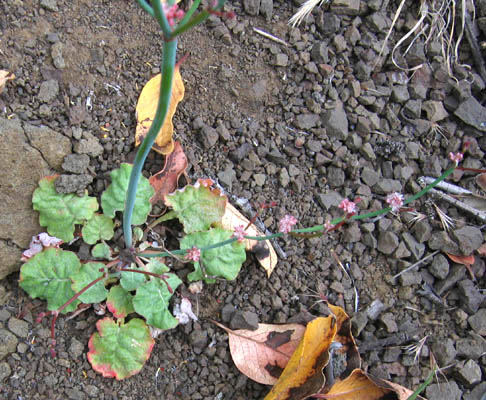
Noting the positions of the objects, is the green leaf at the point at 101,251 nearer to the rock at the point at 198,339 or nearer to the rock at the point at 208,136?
the rock at the point at 198,339

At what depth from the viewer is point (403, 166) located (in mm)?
2660

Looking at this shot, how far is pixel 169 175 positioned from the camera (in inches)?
94.6

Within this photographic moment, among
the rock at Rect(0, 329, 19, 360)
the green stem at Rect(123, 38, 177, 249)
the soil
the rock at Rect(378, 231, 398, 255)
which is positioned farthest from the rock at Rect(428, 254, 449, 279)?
the rock at Rect(0, 329, 19, 360)

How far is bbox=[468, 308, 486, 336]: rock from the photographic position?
8.07 feet

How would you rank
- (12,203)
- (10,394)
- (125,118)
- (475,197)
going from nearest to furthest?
1. (10,394)
2. (12,203)
3. (125,118)
4. (475,197)

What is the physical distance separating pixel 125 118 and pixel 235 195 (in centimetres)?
63

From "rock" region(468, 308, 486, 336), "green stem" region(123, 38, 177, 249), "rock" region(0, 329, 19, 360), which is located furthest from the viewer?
"rock" region(468, 308, 486, 336)

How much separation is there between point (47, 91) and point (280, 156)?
111 cm

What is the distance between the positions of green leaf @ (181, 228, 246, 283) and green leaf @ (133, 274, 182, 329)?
0.51 ft

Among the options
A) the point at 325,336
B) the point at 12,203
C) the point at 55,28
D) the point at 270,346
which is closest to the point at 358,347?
the point at 325,336

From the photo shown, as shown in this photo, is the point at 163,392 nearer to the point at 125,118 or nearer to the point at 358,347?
the point at 358,347

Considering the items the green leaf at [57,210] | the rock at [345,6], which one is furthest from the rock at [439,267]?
the green leaf at [57,210]

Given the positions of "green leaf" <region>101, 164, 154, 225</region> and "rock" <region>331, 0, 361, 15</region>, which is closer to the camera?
"green leaf" <region>101, 164, 154, 225</region>

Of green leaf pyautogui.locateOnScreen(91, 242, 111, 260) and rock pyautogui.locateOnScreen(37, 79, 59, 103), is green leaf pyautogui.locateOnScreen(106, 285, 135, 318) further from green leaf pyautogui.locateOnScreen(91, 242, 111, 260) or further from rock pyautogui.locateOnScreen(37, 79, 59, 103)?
rock pyautogui.locateOnScreen(37, 79, 59, 103)
